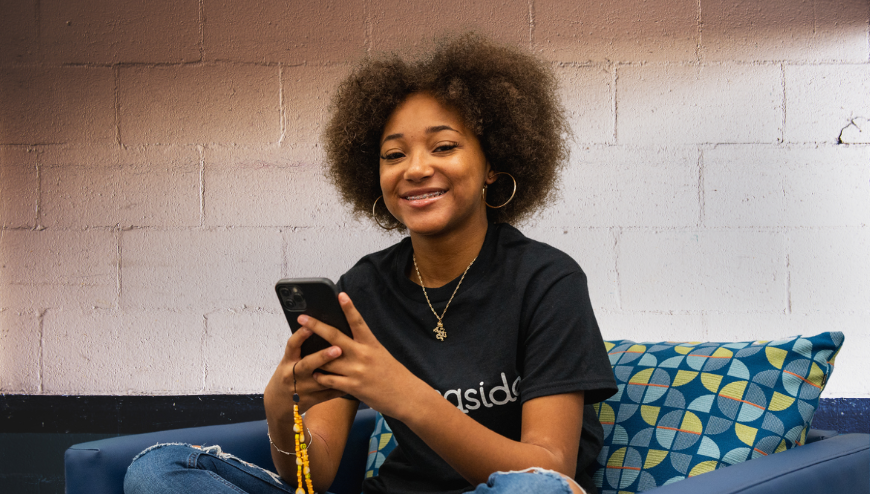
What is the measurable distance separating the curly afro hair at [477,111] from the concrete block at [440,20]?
0.62 meters

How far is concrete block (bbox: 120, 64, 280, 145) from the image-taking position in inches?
83.0

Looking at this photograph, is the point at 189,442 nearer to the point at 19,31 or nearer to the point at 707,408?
the point at 707,408

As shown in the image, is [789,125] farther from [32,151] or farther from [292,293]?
[32,151]

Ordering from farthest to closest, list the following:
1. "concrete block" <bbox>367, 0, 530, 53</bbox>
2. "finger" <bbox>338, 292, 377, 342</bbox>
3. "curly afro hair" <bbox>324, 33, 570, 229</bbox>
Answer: "concrete block" <bbox>367, 0, 530, 53</bbox>
"curly afro hair" <bbox>324, 33, 570, 229</bbox>
"finger" <bbox>338, 292, 377, 342</bbox>

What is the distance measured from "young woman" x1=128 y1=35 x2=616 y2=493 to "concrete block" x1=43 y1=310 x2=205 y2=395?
95cm

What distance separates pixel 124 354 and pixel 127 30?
3.52ft

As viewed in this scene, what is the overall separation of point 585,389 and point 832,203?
4.78 feet

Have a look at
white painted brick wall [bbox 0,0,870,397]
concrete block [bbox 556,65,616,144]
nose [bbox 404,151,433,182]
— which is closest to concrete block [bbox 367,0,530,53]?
white painted brick wall [bbox 0,0,870,397]

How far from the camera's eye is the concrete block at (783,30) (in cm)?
203

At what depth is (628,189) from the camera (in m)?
2.06

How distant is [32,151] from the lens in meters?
2.13

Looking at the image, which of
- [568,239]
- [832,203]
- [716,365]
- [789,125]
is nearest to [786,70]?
[789,125]

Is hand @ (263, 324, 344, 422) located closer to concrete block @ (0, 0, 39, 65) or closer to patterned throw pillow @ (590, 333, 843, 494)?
patterned throw pillow @ (590, 333, 843, 494)

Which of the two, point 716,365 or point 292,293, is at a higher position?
point 292,293
